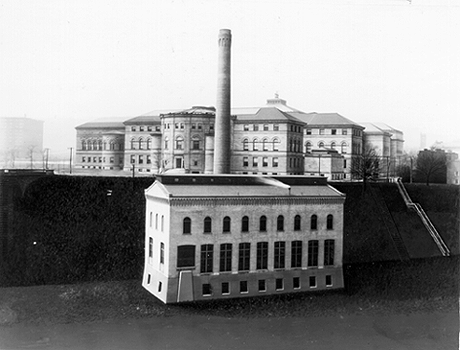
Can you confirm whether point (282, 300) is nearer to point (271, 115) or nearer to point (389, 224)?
point (389, 224)

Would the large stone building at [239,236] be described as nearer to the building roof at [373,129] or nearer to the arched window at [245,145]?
the building roof at [373,129]

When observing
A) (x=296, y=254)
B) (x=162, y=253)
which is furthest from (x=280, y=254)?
(x=162, y=253)

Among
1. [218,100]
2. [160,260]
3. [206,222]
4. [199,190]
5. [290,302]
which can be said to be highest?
[218,100]

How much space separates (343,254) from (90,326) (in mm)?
7308

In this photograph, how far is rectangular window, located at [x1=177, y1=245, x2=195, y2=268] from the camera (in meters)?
12.3

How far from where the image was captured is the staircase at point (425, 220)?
48.0 feet

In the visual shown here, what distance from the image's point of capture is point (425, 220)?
1510 cm

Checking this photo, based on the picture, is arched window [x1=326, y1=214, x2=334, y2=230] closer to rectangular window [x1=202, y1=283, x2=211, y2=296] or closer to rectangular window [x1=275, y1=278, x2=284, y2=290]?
rectangular window [x1=275, y1=278, x2=284, y2=290]

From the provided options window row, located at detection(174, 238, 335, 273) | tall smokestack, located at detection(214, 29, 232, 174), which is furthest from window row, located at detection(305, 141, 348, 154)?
window row, located at detection(174, 238, 335, 273)

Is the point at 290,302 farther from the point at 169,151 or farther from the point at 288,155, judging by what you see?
the point at 169,151

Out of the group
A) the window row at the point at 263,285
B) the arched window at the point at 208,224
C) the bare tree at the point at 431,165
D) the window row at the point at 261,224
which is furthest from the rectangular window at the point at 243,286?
the bare tree at the point at 431,165

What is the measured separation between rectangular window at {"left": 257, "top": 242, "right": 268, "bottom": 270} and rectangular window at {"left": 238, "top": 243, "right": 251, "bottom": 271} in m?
0.28

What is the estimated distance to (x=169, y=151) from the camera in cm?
1634

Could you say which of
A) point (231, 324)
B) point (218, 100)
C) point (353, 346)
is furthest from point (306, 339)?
point (218, 100)
